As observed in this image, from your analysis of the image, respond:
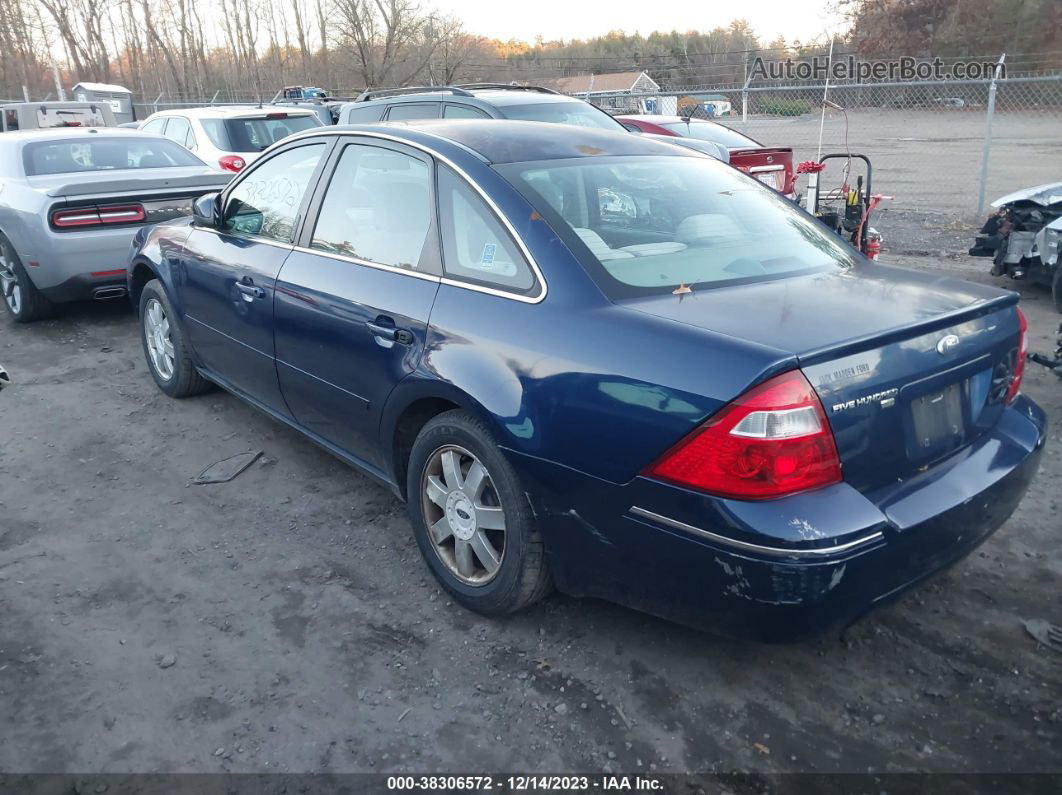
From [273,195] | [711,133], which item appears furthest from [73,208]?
[711,133]

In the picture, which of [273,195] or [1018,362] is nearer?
[1018,362]

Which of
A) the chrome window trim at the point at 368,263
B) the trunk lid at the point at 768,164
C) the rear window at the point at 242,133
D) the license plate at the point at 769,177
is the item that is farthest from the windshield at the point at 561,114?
the chrome window trim at the point at 368,263

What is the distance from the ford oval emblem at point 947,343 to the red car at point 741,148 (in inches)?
259

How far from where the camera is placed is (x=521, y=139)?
11.2ft

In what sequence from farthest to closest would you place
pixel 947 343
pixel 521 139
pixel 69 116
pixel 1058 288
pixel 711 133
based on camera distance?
pixel 69 116, pixel 711 133, pixel 1058 288, pixel 521 139, pixel 947 343

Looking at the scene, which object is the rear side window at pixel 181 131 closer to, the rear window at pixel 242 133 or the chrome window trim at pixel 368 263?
the rear window at pixel 242 133

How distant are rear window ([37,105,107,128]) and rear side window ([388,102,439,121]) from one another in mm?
8947

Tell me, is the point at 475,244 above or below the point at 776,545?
above

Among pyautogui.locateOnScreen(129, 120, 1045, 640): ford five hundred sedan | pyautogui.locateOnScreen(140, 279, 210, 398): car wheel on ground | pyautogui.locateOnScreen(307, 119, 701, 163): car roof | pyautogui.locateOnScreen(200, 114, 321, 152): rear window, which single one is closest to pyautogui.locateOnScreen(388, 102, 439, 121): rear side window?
pyautogui.locateOnScreen(200, 114, 321, 152): rear window

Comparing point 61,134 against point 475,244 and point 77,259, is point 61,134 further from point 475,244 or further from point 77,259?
point 475,244

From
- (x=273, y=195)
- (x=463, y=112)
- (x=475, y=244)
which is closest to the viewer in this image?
(x=475, y=244)

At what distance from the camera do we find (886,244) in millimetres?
9977

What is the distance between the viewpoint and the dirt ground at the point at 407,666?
99.6 inches

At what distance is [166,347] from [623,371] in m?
3.95
